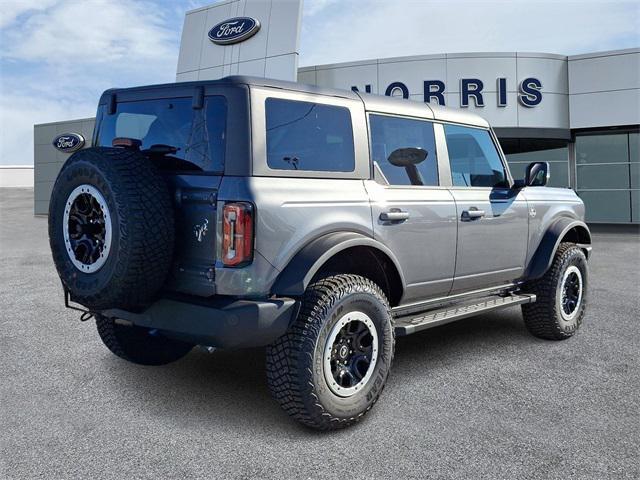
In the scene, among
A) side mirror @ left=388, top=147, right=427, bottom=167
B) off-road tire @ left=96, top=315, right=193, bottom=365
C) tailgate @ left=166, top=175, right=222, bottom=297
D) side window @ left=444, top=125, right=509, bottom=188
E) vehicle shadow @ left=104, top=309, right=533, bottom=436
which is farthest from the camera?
side window @ left=444, top=125, right=509, bottom=188

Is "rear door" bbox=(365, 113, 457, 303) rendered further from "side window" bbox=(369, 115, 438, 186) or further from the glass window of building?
the glass window of building

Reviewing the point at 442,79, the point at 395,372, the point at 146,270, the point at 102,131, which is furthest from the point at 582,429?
the point at 442,79

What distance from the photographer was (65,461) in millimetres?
2920

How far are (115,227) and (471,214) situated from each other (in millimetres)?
2663

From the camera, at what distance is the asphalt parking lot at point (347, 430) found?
289 centimetres

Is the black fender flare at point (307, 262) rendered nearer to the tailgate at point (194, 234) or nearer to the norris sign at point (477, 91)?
the tailgate at point (194, 234)

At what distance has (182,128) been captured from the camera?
3414 millimetres

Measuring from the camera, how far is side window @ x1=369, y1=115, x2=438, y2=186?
3.95 m

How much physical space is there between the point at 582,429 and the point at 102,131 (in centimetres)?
365

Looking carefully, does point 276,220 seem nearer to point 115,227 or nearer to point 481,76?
point 115,227

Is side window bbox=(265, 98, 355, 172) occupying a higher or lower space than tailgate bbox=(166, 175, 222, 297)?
higher

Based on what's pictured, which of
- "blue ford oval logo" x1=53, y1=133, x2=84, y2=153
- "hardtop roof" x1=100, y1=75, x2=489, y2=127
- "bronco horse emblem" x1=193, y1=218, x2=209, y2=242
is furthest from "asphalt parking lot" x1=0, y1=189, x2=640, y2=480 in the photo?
"hardtop roof" x1=100, y1=75, x2=489, y2=127

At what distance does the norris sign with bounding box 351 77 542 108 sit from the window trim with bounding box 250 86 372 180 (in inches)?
625

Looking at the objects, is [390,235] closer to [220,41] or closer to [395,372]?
[395,372]
